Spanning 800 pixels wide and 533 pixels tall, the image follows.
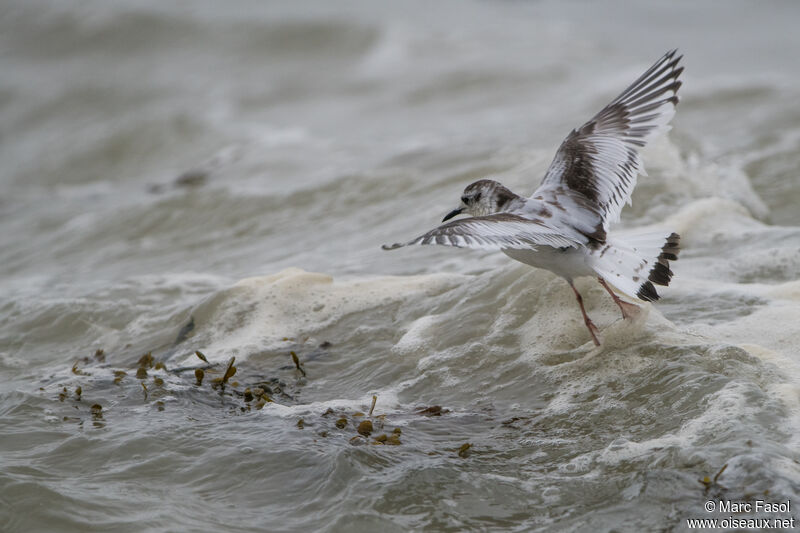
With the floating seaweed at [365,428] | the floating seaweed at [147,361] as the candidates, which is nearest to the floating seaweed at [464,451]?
the floating seaweed at [365,428]

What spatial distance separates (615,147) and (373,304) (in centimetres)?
199

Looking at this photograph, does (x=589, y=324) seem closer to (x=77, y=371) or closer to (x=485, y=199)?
(x=485, y=199)

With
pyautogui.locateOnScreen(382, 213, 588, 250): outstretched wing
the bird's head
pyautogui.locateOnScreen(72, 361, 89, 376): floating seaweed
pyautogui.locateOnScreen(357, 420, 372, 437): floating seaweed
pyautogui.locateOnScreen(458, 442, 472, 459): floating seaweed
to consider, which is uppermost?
the bird's head

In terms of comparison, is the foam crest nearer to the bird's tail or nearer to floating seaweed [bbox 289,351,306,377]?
floating seaweed [bbox 289,351,306,377]

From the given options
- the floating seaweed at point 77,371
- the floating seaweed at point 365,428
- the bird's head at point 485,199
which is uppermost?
the bird's head at point 485,199

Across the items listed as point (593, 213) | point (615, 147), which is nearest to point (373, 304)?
point (593, 213)

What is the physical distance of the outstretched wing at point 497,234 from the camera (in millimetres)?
4246

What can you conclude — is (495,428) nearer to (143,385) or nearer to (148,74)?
(143,385)

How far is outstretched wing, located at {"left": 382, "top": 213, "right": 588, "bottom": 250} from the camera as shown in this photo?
4246 millimetres

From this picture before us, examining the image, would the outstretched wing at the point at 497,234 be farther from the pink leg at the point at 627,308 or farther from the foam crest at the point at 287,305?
the foam crest at the point at 287,305

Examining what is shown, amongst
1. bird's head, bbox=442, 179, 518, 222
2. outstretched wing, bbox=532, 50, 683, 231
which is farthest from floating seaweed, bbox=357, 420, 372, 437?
outstretched wing, bbox=532, 50, 683, 231

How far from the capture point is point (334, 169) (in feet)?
36.4

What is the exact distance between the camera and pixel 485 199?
5.97 meters

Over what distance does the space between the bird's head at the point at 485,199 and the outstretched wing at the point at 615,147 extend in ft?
0.70
